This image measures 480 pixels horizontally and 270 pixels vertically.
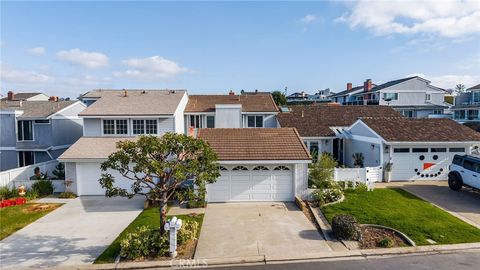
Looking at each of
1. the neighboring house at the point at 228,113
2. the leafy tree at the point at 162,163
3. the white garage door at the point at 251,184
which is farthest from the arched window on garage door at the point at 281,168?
the neighboring house at the point at 228,113

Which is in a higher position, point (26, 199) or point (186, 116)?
point (186, 116)

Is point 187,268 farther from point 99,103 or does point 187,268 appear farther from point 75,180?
point 99,103

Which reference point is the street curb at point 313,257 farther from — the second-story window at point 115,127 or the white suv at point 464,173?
the second-story window at point 115,127

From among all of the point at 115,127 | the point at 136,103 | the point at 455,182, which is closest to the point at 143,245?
the point at 115,127

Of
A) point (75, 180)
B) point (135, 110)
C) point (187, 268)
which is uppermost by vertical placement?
point (135, 110)

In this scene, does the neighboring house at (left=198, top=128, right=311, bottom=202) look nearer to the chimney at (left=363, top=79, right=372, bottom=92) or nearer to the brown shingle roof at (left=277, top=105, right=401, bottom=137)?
the brown shingle roof at (left=277, top=105, right=401, bottom=137)

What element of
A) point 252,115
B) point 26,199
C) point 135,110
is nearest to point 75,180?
point 26,199
